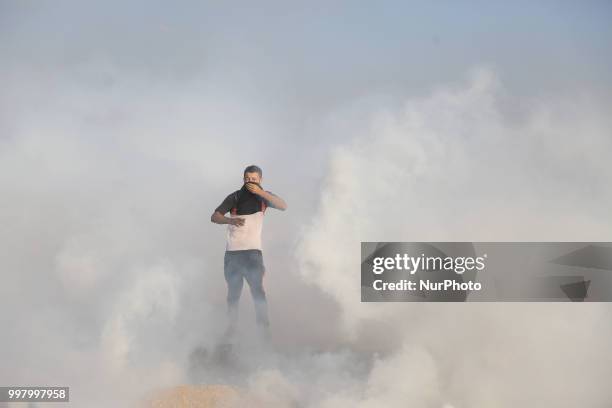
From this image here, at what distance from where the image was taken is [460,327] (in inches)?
262

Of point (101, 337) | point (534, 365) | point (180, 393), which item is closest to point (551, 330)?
point (534, 365)

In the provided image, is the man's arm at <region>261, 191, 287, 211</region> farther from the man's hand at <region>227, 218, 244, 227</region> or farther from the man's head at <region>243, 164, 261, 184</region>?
the man's hand at <region>227, 218, 244, 227</region>

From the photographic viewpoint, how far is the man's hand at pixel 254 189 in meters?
6.73

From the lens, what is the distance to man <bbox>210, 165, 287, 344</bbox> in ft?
21.8

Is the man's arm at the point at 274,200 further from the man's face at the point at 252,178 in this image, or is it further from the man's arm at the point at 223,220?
the man's arm at the point at 223,220

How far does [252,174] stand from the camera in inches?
269

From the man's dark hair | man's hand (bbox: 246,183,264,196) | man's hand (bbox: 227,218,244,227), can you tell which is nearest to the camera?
man's hand (bbox: 227,218,244,227)

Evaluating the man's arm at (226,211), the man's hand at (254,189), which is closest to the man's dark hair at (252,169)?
the man's hand at (254,189)

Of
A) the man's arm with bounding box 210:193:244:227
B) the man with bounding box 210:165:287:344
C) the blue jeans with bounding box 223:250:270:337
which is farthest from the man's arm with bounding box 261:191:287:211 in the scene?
the blue jeans with bounding box 223:250:270:337

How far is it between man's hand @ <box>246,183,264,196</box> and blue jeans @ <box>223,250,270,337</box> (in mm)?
539

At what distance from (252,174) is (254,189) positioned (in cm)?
17

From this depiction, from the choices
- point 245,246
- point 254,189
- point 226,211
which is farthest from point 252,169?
point 245,246

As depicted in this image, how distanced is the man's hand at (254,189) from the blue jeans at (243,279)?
1.77 feet

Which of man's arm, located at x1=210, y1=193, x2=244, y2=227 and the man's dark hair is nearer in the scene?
man's arm, located at x1=210, y1=193, x2=244, y2=227
